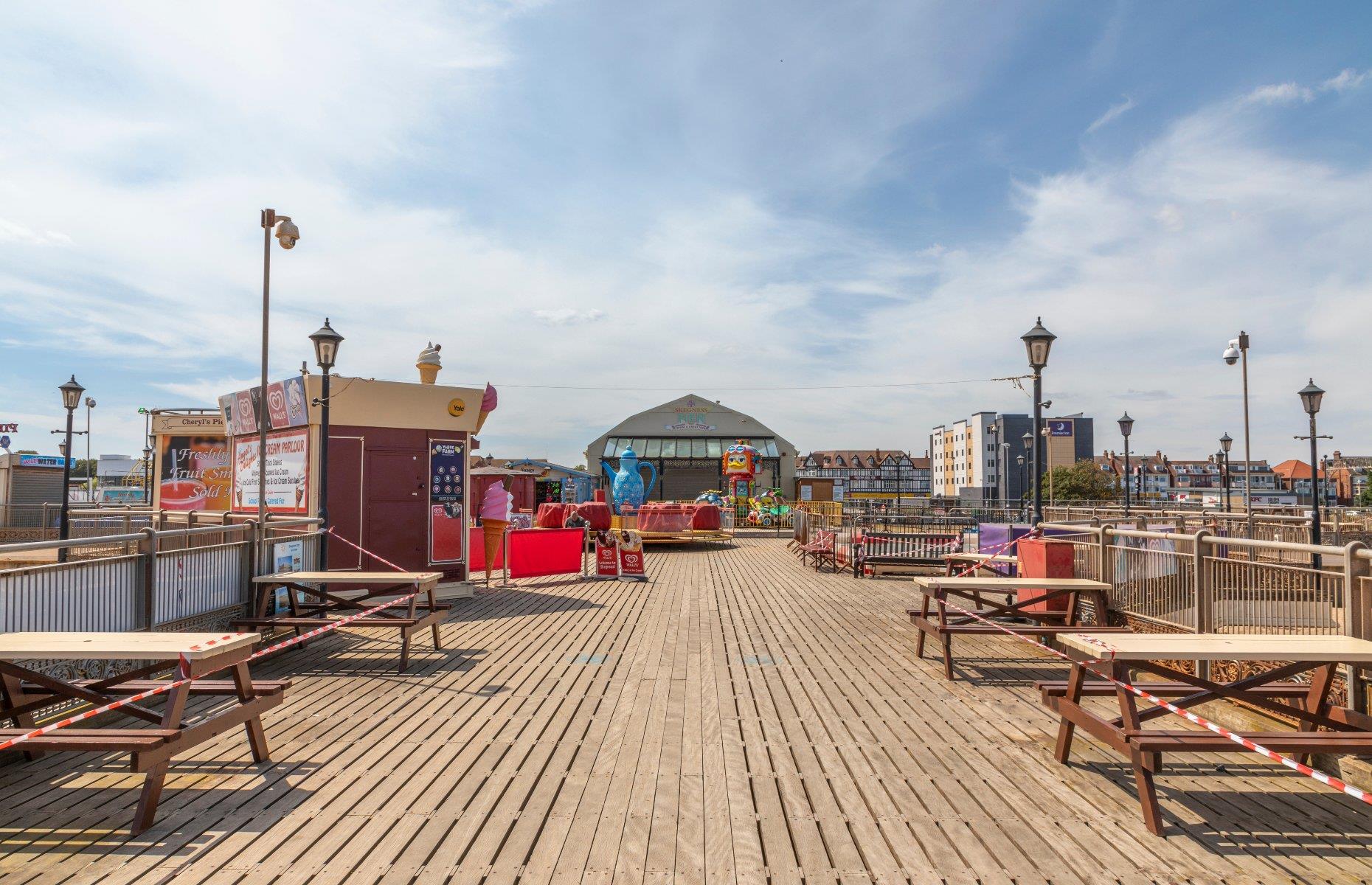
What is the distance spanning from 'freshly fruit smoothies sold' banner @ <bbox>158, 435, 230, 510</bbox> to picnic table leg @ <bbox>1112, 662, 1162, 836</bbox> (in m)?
25.8

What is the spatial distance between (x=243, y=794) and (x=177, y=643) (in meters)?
0.98

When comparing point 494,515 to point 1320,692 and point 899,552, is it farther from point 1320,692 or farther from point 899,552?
point 1320,692

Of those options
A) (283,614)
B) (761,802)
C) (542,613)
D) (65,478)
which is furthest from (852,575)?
(65,478)

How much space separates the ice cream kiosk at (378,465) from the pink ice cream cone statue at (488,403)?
0.10 metres

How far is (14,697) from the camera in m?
4.69

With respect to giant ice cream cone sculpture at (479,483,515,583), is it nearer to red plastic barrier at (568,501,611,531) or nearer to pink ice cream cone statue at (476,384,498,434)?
pink ice cream cone statue at (476,384,498,434)

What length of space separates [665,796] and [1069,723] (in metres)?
2.61

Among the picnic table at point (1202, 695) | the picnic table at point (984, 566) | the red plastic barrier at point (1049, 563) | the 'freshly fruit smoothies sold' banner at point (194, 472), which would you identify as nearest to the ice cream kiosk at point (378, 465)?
the picnic table at point (984, 566)

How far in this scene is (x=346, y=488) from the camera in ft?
40.1

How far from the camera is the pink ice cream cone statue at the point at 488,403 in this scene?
1346 centimetres

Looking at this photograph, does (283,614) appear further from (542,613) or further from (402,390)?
→ (402,390)

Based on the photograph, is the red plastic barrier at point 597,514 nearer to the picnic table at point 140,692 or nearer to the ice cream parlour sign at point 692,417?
the picnic table at point 140,692

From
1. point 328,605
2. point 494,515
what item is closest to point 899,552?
point 494,515

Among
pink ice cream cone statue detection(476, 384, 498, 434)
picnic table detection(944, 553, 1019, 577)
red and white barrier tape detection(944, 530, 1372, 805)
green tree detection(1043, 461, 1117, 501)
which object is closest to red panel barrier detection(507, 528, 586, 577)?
→ pink ice cream cone statue detection(476, 384, 498, 434)
